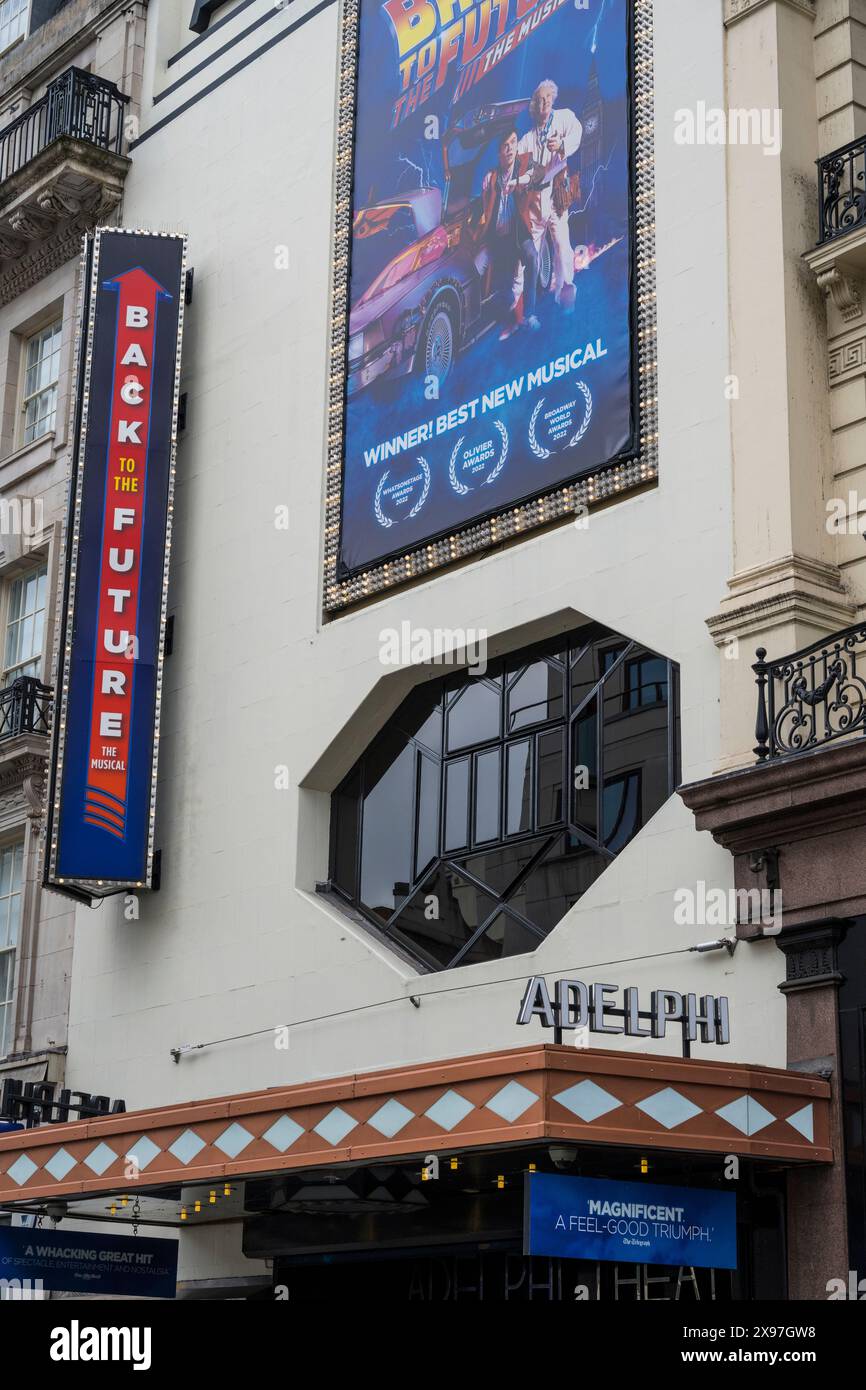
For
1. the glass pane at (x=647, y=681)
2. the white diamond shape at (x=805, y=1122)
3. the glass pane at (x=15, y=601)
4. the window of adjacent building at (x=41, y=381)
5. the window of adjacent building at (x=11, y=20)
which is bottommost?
the white diamond shape at (x=805, y=1122)

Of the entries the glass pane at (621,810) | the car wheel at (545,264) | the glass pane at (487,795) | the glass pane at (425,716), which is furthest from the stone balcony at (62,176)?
the glass pane at (621,810)

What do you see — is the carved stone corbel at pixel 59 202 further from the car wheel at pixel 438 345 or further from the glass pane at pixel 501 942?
the glass pane at pixel 501 942

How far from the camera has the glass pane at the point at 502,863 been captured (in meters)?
17.8

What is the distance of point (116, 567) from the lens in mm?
22594

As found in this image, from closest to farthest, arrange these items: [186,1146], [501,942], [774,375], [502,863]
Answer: [774,375]
[186,1146]
[501,942]
[502,863]

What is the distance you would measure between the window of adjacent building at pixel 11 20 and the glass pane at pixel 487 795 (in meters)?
17.9

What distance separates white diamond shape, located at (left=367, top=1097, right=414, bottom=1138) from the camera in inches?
553

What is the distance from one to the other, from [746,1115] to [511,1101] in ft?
5.57

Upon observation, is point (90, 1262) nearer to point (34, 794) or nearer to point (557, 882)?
point (557, 882)

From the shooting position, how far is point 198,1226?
1978 centimetres

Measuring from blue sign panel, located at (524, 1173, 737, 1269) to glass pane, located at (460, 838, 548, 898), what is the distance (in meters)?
4.61

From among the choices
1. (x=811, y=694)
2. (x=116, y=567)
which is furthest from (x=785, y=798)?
(x=116, y=567)
